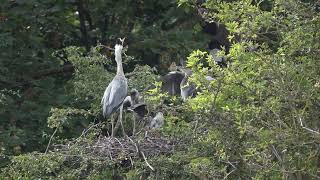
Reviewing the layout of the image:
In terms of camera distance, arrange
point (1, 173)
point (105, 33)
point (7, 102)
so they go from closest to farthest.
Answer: point (1, 173), point (7, 102), point (105, 33)

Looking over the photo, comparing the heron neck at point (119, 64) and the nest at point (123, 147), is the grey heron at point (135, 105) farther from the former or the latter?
the nest at point (123, 147)

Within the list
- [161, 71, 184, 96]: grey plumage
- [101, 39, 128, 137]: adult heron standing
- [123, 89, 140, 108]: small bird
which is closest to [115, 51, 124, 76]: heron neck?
[101, 39, 128, 137]: adult heron standing

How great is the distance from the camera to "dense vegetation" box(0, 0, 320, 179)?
20.7ft

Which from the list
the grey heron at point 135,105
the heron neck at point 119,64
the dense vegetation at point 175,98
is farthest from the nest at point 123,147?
the heron neck at point 119,64

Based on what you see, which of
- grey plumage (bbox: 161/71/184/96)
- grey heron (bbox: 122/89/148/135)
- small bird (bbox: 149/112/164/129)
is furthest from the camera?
grey plumage (bbox: 161/71/184/96)

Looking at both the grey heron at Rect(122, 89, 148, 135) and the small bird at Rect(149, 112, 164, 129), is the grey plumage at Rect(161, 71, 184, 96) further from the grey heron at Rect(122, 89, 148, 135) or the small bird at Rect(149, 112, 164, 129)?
the small bird at Rect(149, 112, 164, 129)

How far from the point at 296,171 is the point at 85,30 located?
6.36 meters

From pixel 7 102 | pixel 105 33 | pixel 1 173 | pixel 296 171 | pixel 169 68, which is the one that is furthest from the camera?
pixel 105 33

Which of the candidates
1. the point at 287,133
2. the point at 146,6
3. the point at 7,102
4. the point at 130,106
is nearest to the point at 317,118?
the point at 287,133

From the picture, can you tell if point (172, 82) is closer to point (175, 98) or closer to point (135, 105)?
point (135, 105)

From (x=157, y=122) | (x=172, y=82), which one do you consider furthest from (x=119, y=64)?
(x=172, y=82)

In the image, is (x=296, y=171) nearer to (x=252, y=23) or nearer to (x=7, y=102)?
(x=252, y=23)

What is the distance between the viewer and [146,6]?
11914mm

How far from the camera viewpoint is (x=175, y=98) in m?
7.33
